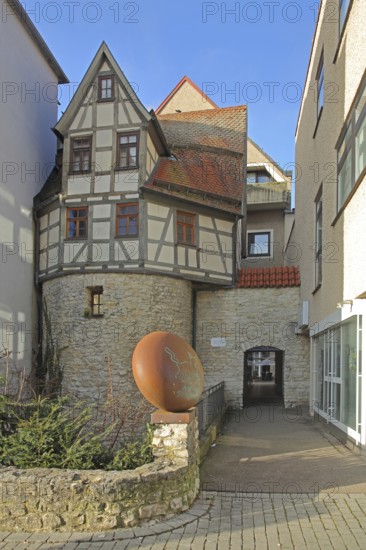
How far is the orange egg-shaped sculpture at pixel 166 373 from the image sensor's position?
19.2ft

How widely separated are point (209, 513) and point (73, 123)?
13.5 m

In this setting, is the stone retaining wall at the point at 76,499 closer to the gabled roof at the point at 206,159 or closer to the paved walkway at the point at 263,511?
the paved walkway at the point at 263,511

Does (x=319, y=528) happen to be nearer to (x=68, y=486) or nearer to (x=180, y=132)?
(x=68, y=486)

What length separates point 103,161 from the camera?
15.7m

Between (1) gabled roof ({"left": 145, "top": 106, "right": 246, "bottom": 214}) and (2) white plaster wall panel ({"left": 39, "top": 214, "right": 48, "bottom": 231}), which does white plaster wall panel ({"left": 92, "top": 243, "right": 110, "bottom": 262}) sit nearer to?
(1) gabled roof ({"left": 145, "top": 106, "right": 246, "bottom": 214})

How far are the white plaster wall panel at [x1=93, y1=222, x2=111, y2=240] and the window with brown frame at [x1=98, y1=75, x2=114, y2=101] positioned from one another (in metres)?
4.09

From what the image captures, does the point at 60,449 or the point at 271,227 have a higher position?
the point at 271,227

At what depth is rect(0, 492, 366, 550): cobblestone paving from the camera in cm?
478

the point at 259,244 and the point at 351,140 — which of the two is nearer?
the point at 351,140

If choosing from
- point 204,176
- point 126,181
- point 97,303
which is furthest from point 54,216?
point 204,176

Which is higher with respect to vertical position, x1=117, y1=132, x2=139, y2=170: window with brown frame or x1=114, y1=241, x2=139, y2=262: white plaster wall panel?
x1=117, y1=132, x2=139, y2=170: window with brown frame

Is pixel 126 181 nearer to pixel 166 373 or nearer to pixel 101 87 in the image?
pixel 101 87

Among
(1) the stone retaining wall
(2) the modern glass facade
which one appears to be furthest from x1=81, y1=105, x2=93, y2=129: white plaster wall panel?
(1) the stone retaining wall

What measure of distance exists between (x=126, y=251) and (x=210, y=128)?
7.77 m
